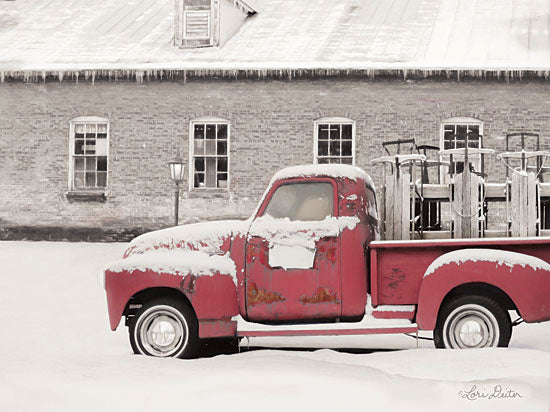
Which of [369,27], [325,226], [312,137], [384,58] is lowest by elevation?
[325,226]

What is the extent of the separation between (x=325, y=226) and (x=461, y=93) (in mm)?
11185

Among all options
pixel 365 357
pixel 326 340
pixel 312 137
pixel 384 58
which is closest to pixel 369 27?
pixel 384 58

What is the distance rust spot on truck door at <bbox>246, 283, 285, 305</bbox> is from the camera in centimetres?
682

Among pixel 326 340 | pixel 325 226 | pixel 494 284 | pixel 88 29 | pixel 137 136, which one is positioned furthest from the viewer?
pixel 88 29

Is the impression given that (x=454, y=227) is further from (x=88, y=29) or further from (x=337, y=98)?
(x=88, y=29)

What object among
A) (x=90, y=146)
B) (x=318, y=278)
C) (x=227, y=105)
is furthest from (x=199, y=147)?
(x=318, y=278)

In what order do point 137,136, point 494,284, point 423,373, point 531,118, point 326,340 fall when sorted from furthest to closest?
point 137,136 → point 531,118 → point 326,340 → point 494,284 → point 423,373

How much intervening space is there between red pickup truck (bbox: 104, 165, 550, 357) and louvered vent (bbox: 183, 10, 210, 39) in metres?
12.1

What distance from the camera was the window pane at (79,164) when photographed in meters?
18.5

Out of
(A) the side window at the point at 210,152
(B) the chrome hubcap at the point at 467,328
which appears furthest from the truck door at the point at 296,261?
(A) the side window at the point at 210,152

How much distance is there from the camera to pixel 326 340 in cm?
812

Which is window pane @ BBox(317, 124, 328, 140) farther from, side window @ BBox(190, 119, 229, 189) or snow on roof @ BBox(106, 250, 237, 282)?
snow on roof @ BBox(106, 250, 237, 282)

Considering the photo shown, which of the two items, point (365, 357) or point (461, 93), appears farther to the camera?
point (461, 93)

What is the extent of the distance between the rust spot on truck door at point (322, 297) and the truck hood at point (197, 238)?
819 millimetres
